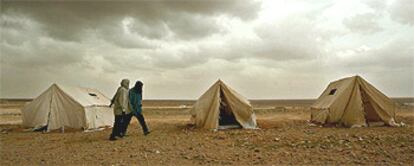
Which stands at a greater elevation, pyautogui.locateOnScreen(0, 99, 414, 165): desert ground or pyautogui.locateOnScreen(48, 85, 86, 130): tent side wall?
pyautogui.locateOnScreen(48, 85, 86, 130): tent side wall

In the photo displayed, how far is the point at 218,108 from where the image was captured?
588 inches

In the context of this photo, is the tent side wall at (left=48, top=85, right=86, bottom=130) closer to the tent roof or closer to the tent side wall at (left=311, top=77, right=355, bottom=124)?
the tent roof

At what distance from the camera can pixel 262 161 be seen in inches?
305

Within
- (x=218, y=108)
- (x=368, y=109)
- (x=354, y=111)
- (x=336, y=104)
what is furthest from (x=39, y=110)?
(x=368, y=109)

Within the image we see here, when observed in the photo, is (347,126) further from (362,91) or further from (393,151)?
(393,151)

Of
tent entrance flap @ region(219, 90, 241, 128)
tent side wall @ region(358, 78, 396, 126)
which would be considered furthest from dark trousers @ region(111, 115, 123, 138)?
tent side wall @ region(358, 78, 396, 126)

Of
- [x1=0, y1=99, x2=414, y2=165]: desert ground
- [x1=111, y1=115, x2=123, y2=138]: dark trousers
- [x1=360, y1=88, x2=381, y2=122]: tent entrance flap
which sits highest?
[x1=360, y1=88, x2=381, y2=122]: tent entrance flap

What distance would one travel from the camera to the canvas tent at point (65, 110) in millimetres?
15805

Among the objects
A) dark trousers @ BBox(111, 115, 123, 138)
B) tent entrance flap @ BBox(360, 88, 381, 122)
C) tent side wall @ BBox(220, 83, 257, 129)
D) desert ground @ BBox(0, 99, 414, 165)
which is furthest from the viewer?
tent entrance flap @ BBox(360, 88, 381, 122)

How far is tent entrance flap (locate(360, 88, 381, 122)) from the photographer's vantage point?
16125mm

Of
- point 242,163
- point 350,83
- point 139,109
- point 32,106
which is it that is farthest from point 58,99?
point 350,83

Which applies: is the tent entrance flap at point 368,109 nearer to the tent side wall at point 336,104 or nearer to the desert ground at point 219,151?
the tent side wall at point 336,104

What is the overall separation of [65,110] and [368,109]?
1316cm

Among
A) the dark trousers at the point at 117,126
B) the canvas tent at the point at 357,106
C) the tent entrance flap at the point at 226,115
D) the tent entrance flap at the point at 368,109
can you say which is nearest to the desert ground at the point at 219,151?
the dark trousers at the point at 117,126
